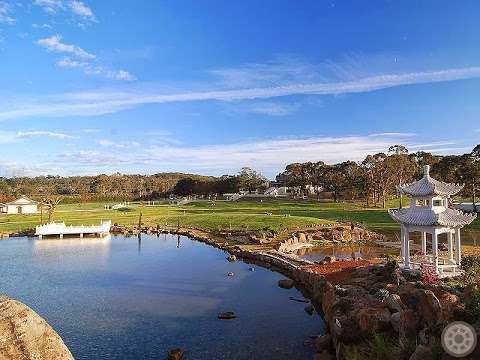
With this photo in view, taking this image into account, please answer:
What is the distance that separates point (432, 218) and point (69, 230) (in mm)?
54581

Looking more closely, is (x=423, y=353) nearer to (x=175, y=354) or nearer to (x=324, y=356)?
(x=324, y=356)

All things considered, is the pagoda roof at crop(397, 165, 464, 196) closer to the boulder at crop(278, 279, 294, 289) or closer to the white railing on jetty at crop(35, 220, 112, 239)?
the boulder at crop(278, 279, 294, 289)

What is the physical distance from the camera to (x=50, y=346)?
985cm

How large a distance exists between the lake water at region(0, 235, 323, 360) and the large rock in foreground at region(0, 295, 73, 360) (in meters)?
12.5

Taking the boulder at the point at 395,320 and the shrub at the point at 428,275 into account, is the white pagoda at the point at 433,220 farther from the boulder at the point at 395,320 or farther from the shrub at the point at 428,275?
the boulder at the point at 395,320

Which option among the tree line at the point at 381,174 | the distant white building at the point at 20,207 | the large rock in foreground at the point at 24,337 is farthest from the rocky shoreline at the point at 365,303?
the distant white building at the point at 20,207

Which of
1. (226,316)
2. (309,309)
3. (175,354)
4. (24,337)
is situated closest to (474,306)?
(175,354)

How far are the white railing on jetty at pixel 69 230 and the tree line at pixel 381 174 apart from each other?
55.0 metres

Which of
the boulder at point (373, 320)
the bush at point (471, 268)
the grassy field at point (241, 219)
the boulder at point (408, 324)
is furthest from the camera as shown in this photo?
the grassy field at point (241, 219)

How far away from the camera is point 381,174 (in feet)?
318

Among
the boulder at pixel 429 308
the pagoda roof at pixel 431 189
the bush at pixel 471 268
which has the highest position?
the pagoda roof at pixel 431 189

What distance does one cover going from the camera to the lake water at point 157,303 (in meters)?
22.8

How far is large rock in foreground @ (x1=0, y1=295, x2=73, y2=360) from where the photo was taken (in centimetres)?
936

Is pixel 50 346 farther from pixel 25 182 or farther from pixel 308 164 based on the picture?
pixel 25 182
